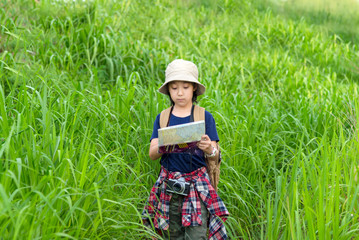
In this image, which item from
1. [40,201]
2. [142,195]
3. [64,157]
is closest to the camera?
[40,201]

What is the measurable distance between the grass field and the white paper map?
40 cm

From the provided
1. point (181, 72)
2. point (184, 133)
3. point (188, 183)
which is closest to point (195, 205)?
point (188, 183)

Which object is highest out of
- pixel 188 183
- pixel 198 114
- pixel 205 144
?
pixel 198 114

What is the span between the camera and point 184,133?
1.92 meters

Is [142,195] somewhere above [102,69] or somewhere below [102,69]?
below

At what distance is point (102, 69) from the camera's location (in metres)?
4.51

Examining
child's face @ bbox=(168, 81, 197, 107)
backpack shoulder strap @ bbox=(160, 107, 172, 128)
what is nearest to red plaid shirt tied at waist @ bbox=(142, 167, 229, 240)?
backpack shoulder strap @ bbox=(160, 107, 172, 128)

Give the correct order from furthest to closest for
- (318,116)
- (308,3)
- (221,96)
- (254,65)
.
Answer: (308,3), (254,65), (221,96), (318,116)

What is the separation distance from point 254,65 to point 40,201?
4102 mm

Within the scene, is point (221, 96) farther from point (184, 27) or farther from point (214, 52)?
point (184, 27)

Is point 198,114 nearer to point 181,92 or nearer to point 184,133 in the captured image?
point 181,92

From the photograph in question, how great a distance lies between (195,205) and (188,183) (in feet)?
0.39

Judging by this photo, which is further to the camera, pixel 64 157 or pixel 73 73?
pixel 73 73

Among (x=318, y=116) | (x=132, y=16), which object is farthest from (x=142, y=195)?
(x=132, y=16)
